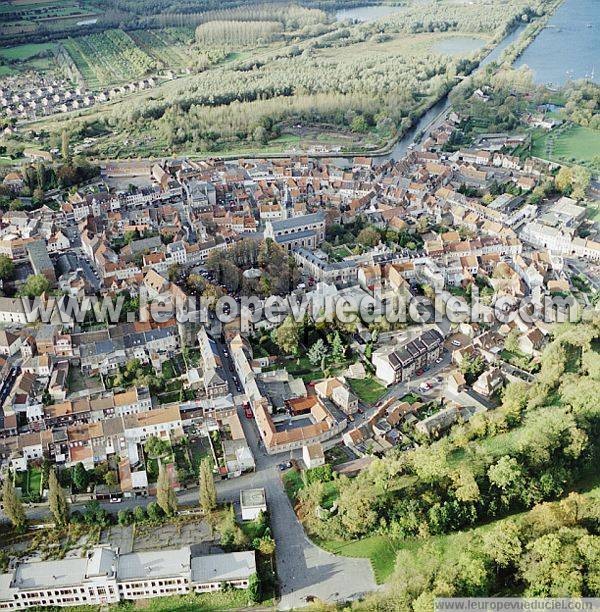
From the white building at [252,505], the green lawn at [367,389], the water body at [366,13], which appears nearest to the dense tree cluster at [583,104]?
the green lawn at [367,389]

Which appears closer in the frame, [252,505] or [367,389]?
[252,505]

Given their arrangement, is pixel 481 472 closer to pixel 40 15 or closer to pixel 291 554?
pixel 291 554

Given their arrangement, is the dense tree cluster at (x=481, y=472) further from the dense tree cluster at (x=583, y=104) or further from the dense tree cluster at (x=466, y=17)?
the dense tree cluster at (x=466, y=17)

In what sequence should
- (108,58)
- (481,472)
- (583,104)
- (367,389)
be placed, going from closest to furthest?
(481,472), (367,389), (583,104), (108,58)

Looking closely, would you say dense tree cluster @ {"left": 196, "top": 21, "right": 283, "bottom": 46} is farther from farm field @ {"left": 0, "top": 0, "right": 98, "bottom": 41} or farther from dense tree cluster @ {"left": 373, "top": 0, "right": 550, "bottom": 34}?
farm field @ {"left": 0, "top": 0, "right": 98, "bottom": 41}

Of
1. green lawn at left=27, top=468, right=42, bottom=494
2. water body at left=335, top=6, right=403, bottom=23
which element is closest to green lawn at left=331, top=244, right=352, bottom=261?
green lawn at left=27, top=468, right=42, bottom=494

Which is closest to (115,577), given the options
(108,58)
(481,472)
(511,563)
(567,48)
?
(511,563)

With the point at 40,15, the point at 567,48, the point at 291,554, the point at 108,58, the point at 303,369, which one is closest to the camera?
the point at 291,554
